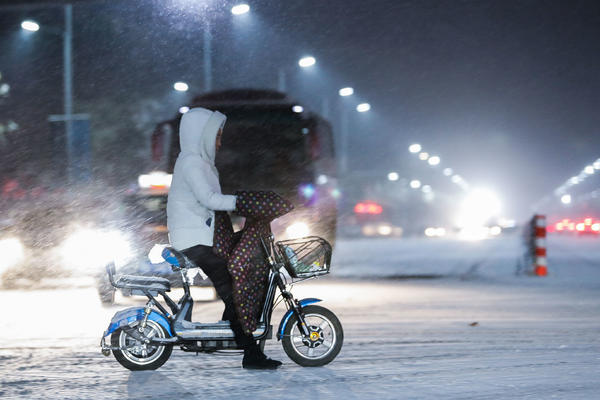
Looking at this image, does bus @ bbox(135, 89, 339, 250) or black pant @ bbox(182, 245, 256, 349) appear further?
bus @ bbox(135, 89, 339, 250)

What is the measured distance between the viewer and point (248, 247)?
20.8 ft

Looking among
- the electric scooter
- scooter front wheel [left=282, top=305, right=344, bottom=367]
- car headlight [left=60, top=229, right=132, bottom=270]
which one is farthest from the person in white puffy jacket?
car headlight [left=60, top=229, right=132, bottom=270]

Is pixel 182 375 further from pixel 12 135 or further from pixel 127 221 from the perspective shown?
pixel 12 135

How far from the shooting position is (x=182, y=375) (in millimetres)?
6398

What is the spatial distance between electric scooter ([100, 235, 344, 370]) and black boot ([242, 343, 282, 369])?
0.09 meters

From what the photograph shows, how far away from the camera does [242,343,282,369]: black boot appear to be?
6434mm

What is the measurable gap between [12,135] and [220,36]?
24.3 meters

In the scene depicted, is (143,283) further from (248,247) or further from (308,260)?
(308,260)

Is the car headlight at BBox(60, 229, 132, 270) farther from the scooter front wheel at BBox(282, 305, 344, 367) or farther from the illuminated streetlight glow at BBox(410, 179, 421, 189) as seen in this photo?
the illuminated streetlight glow at BBox(410, 179, 421, 189)

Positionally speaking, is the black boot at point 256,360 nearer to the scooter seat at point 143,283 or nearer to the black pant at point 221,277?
the black pant at point 221,277

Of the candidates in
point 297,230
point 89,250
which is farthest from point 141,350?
point 297,230

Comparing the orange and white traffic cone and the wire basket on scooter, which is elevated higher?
the orange and white traffic cone

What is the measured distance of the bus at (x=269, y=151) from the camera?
18547mm

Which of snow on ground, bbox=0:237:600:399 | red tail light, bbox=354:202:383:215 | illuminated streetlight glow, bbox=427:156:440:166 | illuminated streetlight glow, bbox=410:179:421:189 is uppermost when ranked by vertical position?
illuminated streetlight glow, bbox=427:156:440:166
